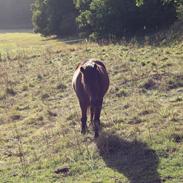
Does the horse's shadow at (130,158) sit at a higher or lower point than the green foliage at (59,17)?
lower

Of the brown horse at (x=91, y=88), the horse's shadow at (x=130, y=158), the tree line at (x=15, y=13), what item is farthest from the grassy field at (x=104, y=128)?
the tree line at (x=15, y=13)

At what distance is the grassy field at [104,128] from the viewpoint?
825cm

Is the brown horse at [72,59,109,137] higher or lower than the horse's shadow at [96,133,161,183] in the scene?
higher

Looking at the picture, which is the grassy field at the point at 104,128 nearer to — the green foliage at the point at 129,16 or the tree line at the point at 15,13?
the green foliage at the point at 129,16

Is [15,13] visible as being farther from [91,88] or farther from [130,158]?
[130,158]

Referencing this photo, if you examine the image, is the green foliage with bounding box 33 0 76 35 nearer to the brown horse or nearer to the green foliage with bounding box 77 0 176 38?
the green foliage with bounding box 77 0 176 38

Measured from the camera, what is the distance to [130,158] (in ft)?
28.3

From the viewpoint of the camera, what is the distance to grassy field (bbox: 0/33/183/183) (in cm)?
825

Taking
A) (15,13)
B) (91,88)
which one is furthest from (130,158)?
(15,13)

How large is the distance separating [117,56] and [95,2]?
14009 mm

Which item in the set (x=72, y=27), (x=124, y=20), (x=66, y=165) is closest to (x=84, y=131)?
(x=66, y=165)

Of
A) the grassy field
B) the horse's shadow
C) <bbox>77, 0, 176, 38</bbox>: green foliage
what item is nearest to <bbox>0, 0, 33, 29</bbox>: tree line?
<bbox>77, 0, 176, 38</bbox>: green foliage

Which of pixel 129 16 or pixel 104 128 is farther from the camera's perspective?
pixel 129 16

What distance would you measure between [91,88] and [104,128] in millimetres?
1306
